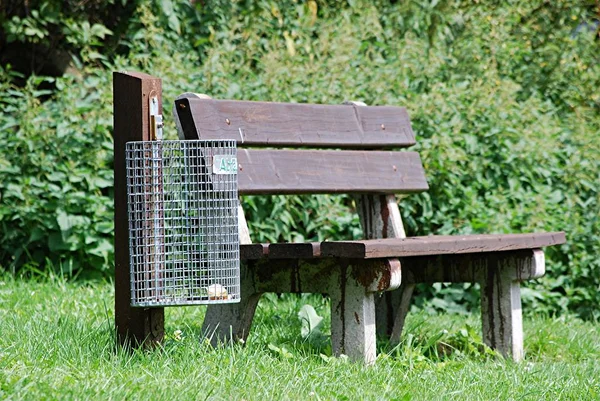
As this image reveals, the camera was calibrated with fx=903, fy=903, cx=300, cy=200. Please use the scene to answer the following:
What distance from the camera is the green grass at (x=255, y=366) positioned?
2680mm

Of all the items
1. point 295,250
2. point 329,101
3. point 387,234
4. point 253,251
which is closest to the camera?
point 295,250

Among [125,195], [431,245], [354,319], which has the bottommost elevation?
[354,319]

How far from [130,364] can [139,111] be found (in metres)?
0.87

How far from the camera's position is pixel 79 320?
3.68 metres

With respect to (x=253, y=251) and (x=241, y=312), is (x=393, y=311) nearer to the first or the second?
(x=241, y=312)

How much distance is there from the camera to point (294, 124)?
13.0 ft

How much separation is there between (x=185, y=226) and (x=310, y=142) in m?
1.04

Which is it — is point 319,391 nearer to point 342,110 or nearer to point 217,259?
A: point 217,259

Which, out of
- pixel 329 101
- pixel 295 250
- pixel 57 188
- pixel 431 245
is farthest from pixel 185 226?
pixel 329 101

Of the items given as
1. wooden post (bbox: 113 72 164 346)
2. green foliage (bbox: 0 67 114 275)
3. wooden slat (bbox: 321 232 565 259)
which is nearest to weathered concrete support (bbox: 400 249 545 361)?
wooden slat (bbox: 321 232 565 259)

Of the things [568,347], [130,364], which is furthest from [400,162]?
[130,364]

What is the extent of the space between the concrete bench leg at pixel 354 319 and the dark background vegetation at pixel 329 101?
1980 mm

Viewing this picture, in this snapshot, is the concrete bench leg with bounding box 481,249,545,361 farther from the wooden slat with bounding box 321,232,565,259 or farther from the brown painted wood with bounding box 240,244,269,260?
the brown painted wood with bounding box 240,244,269,260

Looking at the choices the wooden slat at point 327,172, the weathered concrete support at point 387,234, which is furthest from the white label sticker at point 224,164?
the weathered concrete support at point 387,234
